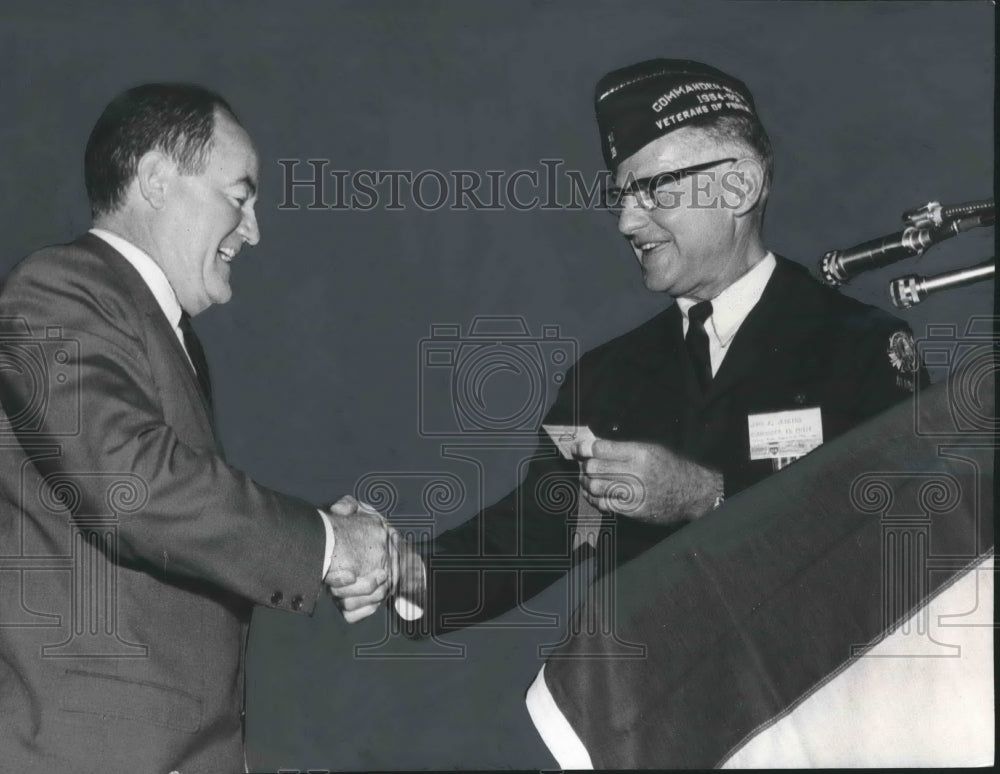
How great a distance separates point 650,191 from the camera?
2969mm

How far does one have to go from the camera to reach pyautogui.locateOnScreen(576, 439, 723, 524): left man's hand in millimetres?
2895

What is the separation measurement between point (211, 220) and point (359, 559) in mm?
731

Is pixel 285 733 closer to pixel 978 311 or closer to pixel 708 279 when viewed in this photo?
pixel 708 279

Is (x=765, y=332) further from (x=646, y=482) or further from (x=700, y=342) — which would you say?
(x=646, y=482)

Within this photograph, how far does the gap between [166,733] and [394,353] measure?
0.88 meters

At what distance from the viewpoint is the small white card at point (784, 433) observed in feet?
9.51

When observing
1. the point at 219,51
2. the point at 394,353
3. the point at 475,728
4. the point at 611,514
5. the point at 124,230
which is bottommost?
the point at 475,728

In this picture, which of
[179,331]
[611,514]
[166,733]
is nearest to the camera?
[166,733]

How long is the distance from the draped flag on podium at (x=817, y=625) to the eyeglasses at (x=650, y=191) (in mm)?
605

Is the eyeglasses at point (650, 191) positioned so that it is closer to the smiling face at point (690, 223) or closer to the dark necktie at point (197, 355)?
the smiling face at point (690, 223)

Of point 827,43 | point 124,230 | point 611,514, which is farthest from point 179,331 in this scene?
point 827,43

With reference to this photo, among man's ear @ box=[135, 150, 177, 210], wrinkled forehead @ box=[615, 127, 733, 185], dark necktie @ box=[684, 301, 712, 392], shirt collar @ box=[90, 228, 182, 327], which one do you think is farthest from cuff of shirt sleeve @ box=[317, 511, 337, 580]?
wrinkled forehead @ box=[615, 127, 733, 185]

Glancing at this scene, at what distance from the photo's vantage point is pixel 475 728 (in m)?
2.89

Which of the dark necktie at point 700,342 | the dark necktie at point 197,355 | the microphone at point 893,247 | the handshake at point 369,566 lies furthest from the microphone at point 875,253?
the dark necktie at point 197,355
